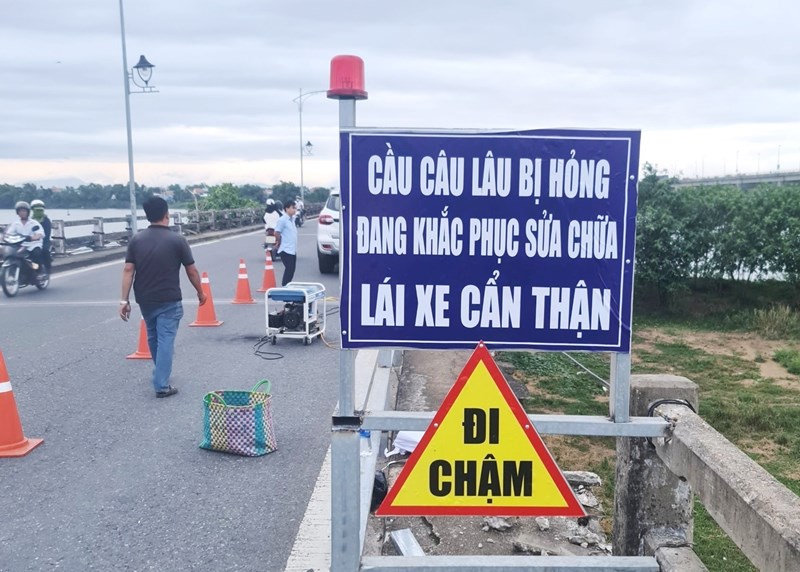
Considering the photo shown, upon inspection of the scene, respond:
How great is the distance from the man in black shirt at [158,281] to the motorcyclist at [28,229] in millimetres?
7881

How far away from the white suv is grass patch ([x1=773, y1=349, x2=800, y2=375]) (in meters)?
8.92

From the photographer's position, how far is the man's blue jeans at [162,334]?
23.1 ft

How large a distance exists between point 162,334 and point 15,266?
8242 millimetres

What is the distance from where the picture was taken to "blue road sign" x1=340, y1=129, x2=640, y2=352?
259 cm

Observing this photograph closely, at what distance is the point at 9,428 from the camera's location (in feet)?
18.5

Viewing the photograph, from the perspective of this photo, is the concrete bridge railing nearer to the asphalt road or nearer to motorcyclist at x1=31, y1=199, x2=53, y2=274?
the asphalt road

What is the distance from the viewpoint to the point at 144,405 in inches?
269

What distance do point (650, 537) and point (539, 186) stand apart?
5.77 ft

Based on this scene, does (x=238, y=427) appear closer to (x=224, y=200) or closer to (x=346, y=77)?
(x=346, y=77)

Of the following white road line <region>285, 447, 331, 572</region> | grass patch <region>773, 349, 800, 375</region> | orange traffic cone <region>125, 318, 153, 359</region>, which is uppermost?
orange traffic cone <region>125, 318, 153, 359</region>

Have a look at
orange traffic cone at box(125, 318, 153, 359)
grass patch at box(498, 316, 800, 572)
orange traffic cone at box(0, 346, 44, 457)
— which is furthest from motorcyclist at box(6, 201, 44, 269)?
orange traffic cone at box(0, 346, 44, 457)

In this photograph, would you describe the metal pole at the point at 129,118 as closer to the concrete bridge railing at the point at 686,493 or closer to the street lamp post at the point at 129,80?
the street lamp post at the point at 129,80

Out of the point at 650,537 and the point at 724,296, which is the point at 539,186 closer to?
the point at 650,537

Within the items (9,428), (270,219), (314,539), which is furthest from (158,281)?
(270,219)
